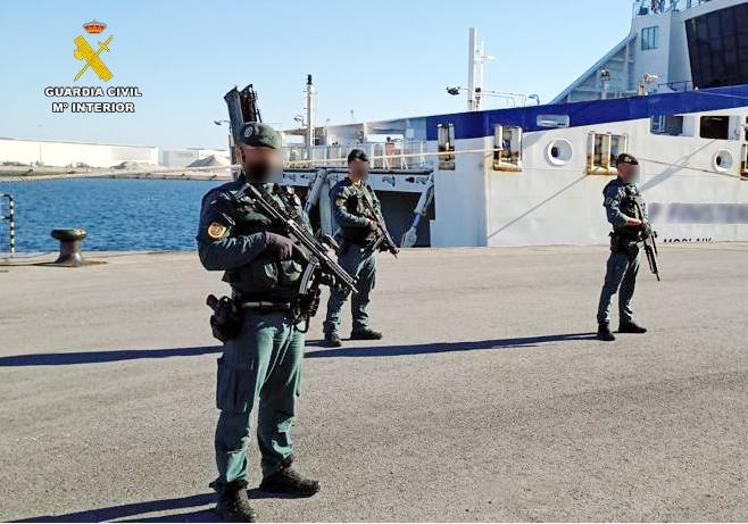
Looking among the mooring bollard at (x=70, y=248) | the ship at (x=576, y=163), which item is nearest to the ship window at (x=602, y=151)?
the ship at (x=576, y=163)

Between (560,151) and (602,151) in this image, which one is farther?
(602,151)

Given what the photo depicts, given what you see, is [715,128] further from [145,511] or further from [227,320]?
[145,511]

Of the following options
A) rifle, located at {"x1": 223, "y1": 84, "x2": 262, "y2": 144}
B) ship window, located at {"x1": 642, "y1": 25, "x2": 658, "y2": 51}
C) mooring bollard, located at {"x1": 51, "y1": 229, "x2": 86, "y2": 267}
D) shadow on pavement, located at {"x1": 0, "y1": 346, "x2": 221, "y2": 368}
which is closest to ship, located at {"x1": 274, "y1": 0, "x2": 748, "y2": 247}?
ship window, located at {"x1": 642, "y1": 25, "x2": 658, "y2": 51}

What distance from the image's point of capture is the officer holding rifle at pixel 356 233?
22.2 ft

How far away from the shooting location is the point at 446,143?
16766 millimetres

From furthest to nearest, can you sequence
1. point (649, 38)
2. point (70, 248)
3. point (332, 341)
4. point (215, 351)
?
point (649, 38)
point (70, 248)
point (332, 341)
point (215, 351)

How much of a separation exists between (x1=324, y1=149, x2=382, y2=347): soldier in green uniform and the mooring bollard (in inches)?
275

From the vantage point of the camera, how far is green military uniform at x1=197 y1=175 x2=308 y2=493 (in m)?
3.30

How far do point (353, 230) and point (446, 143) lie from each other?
1033 cm

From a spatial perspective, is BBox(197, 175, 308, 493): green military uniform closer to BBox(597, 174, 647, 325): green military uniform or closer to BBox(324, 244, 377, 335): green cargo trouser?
BBox(324, 244, 377, 335): green cargo trouser

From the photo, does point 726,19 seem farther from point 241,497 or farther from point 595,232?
A: point 241,497

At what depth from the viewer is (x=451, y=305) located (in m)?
9.14

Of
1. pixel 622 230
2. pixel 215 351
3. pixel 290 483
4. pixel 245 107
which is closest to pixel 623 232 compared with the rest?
pixel 622 230

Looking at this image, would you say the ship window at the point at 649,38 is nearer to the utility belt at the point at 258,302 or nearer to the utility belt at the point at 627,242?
the utility belt at the point at 627,242
